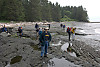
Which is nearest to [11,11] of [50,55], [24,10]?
[24,10]

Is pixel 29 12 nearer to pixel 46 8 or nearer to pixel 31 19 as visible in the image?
Result: pixel 31 19

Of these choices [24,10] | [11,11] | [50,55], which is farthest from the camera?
[24,10]

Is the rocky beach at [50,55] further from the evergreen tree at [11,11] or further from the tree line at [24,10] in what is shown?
the tree line at [24,10]

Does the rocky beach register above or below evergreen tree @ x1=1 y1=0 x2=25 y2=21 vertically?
below

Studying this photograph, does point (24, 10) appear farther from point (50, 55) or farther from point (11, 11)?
point (50, 55)

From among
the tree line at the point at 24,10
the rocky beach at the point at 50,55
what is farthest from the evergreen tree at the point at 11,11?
the rocky beach at the point at 50,55

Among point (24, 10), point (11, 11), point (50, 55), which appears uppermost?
point (24, 10)

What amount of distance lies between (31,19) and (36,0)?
1434 centimetres

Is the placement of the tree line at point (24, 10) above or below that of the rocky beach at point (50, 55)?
→ above

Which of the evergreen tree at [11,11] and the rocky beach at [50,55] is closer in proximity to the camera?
the rocky beach at [50,55]

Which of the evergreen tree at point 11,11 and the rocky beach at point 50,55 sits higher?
the evergreen tree at point 11,11

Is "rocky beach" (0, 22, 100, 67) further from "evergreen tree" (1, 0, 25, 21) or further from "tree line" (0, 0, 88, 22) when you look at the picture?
"tree line" (0, 0, 88, 22)

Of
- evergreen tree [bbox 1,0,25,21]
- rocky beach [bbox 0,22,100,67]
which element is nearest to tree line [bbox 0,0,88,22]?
evergreen tree [bbox 1,0,25,21]

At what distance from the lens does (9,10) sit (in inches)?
1586
